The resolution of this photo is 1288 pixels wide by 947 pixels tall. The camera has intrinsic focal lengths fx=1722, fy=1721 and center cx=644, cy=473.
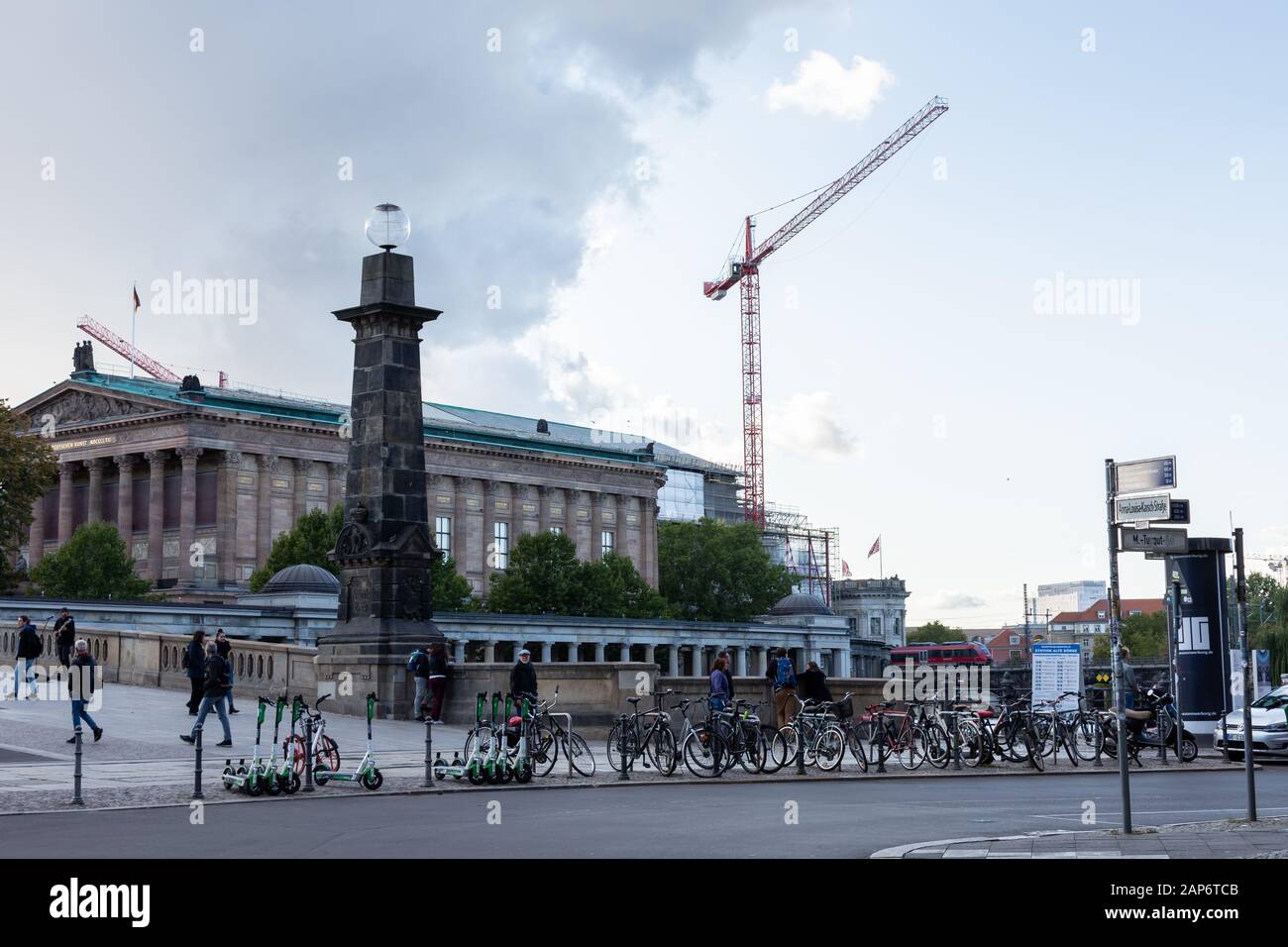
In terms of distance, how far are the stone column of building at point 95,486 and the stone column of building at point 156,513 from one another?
4.36 meters

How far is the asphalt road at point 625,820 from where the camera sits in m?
14.5

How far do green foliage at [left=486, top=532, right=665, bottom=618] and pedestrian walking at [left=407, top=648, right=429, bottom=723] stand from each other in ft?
233

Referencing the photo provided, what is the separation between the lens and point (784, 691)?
98.2ft

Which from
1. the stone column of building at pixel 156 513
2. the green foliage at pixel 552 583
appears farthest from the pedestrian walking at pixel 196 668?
the stone column of building at pixel 156 513

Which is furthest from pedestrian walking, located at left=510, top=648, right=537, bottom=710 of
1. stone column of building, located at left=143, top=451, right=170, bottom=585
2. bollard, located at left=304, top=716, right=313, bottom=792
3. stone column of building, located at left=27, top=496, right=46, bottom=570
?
stone column of building, located at left=27, top=496, right=46, bottom=570

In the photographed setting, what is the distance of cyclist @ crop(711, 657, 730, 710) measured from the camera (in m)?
28.6

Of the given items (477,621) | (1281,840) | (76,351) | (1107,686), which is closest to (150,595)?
(477,621)

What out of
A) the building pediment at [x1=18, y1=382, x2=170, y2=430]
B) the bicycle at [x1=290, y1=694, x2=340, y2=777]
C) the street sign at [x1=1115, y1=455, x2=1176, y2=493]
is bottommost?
the bicycle at [x1=290, y1=694, x2=340, y2=777]

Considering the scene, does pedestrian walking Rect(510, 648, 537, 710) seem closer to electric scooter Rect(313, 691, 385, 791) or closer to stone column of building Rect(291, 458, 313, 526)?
electric scooter Rect(313, 691, 385, 791)

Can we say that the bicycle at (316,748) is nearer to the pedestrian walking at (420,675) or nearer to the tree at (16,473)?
the pedestrian walking at (420,675)

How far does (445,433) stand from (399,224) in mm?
85708

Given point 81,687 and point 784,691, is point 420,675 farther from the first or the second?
point 81,687
